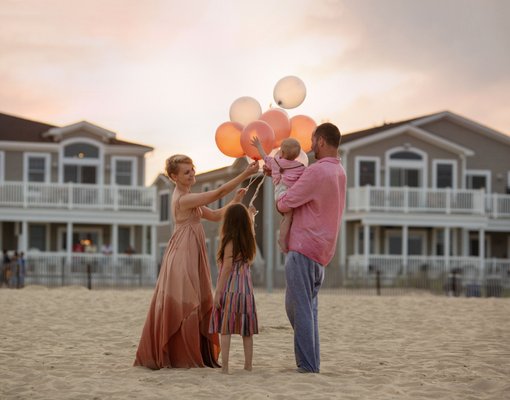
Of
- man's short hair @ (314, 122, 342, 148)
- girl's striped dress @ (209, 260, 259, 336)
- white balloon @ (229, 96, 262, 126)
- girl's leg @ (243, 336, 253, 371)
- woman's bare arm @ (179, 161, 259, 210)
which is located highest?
white balloon @ (229, 96, 262, 126)

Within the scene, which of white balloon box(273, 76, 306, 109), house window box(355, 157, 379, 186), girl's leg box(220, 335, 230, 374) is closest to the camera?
girl's leg box(220, 335, 230, 374)

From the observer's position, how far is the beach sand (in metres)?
7.95

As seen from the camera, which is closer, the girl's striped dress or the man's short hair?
the man's short hair

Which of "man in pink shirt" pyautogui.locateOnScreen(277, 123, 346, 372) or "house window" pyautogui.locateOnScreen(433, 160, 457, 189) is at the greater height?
"house window" pyautogui.locateOnScreen(433, 160, 457, 189)

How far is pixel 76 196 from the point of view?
139 feet

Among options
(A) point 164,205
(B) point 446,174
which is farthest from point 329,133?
(A) point 164,205

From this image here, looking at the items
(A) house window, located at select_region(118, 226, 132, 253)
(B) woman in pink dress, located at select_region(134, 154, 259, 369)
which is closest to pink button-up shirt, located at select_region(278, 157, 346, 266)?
(B) woman in pink dress, located at select_region(134, 154, 259, 369)

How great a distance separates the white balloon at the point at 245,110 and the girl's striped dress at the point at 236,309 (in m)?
2.09

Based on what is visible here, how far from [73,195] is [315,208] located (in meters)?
34.9

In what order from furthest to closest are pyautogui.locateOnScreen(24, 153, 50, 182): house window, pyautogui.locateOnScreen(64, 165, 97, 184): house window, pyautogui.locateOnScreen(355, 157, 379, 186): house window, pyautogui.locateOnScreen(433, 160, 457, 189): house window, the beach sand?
pyautogui.locateOnScreen(64, 165, 97, 184): house window
pyautogui.locateOnScreen(433, 160, 457, 189): house window
pyautogui.locateOnScreen(24, 153, 50, 182): house window
pyautogui.locateOnScreen(355, 157, 379, 186): house window
the beach sand

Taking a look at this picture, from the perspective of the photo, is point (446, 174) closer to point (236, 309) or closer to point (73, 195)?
point (73, 195)

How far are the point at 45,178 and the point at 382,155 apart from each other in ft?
48.1

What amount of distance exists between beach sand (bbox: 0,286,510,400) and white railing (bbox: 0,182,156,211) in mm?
23396

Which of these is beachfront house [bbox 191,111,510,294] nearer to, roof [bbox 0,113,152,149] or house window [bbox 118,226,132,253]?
house window [bbox 118,226,132,253]
